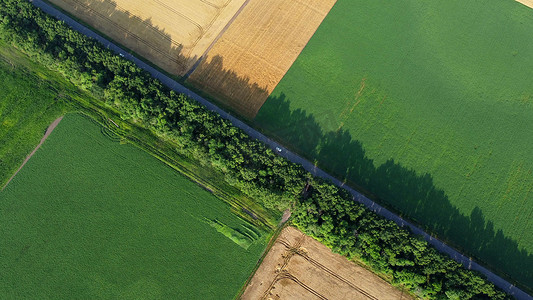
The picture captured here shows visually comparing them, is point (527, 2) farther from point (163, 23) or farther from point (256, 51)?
point (163, 23)

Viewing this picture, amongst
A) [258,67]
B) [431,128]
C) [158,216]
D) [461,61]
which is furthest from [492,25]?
[158,216]

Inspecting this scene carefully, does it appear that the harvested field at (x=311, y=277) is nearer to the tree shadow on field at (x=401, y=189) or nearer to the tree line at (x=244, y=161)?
the tree line at (x=244, y=161)

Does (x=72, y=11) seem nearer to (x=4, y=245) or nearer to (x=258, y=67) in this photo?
(x=258, y=67)

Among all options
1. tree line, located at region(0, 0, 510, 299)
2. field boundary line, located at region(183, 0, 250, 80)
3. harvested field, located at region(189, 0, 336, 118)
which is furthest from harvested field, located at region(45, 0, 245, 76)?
tree line, located at region(0, 0, 510, 299)

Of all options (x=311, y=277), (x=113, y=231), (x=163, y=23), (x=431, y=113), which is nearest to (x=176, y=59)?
(x=163, y=23)

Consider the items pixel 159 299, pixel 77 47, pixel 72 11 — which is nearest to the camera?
pixel 159 299

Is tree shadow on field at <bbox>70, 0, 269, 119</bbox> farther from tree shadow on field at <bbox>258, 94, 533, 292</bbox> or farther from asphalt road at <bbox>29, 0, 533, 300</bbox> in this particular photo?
tree shadow on field at <bbox>258, 94, 533, 292</bbox>
